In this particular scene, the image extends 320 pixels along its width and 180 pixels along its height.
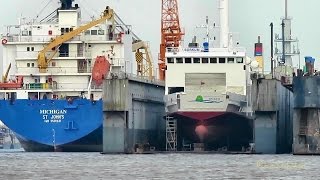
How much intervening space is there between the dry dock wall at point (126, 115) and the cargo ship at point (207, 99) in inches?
87.1

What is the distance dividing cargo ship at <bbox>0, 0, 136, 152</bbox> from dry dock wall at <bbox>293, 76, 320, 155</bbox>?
15.4 metres

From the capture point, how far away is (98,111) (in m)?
94.9

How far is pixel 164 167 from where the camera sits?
69000mm

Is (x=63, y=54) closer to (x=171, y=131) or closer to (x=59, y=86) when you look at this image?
(x=59, y=86)

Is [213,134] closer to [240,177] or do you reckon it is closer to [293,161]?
[293,161]

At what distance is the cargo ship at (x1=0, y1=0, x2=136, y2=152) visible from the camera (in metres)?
95.1

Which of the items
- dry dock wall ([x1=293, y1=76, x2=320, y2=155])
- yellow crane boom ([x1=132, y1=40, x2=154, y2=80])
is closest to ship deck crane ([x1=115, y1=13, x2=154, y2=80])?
yellow crane boom ([x1=132, y1=40, x2=154, y2=80])

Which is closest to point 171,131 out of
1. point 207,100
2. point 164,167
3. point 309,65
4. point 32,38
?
point 207,100

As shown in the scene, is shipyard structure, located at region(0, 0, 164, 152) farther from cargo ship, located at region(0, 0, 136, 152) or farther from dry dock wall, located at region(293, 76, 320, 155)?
dry dock wall, located at region(293, 76, 320, 155)

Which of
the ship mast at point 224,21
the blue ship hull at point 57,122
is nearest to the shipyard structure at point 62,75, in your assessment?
the blue ship hull at point 57,122

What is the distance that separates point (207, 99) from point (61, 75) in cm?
1351

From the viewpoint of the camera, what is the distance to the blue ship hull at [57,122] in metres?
94.8

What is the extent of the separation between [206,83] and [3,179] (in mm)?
36927

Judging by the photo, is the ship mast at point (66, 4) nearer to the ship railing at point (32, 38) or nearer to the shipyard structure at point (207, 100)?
the ship railing at point (32, 38)
